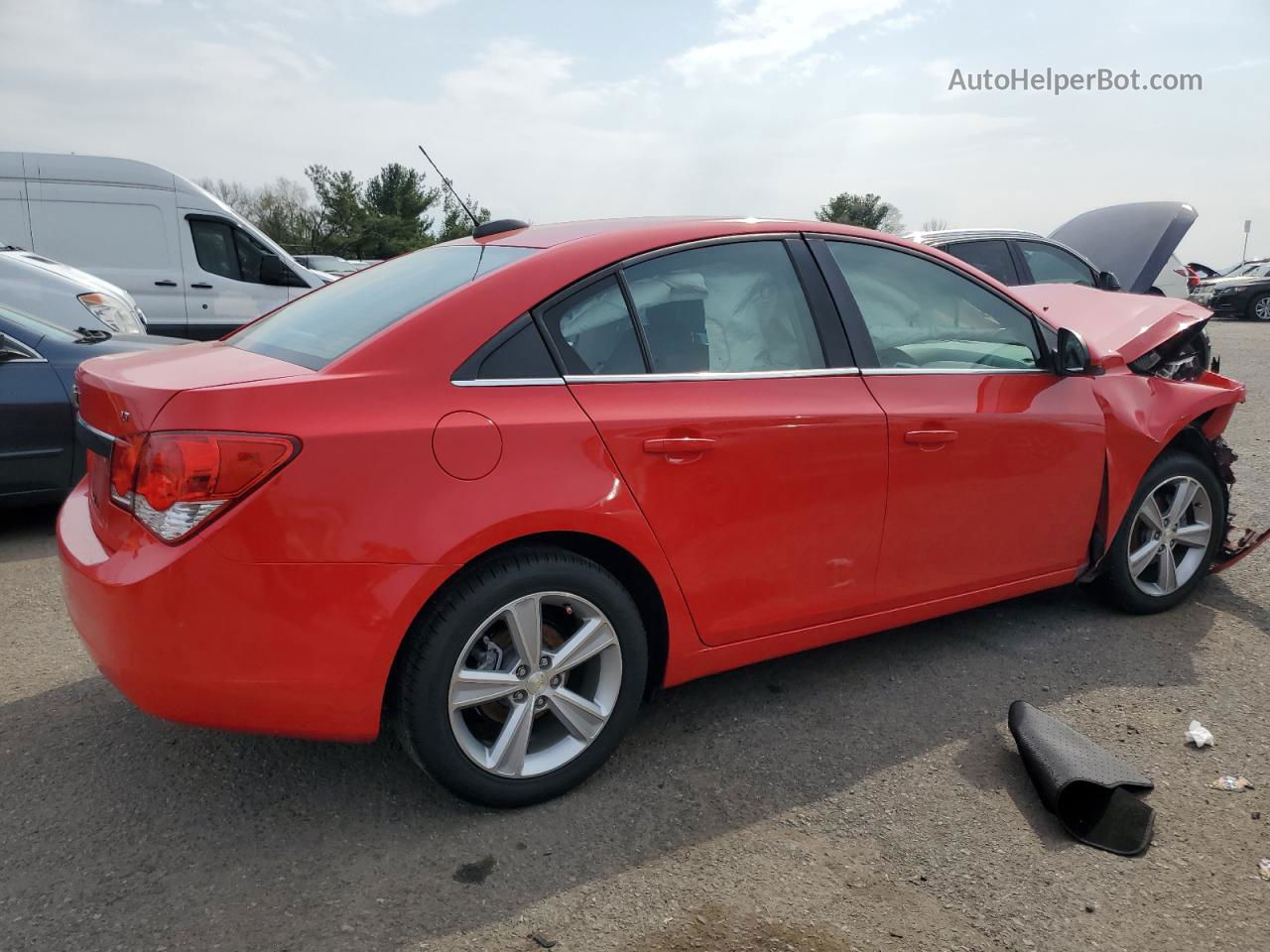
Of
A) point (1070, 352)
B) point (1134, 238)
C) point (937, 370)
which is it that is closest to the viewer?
point (937, 370)

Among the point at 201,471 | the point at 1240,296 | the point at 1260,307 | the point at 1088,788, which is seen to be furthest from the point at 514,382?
the point at 1260,307

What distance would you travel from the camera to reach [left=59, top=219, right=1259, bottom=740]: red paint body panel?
2.29m

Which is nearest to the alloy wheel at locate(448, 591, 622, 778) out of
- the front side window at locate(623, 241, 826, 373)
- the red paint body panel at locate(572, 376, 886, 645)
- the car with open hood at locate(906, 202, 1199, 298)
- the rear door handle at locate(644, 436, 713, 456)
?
the red paint body panel at locate(572, 376, 886, 645)

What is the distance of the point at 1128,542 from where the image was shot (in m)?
3.95

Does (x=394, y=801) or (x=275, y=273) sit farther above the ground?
(x=275, y=273)

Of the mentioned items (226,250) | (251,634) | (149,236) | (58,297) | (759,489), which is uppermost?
(149,236)

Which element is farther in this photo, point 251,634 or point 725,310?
point 725,310

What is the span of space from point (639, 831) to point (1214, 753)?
6.00 feet

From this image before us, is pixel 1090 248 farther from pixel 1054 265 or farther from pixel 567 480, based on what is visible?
pixel 567 480

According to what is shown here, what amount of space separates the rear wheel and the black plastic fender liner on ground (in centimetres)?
2523

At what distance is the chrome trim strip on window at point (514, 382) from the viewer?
2.52 meters

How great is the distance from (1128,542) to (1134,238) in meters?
6.59

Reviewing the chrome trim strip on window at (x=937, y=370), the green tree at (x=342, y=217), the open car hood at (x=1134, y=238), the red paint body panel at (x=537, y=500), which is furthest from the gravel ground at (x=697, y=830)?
the green tree at (x=342, y=217)

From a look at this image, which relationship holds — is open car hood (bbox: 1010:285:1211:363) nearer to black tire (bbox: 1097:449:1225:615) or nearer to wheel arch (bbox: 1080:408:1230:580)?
wheel arch (bbox: 1080:408:1230:580)
